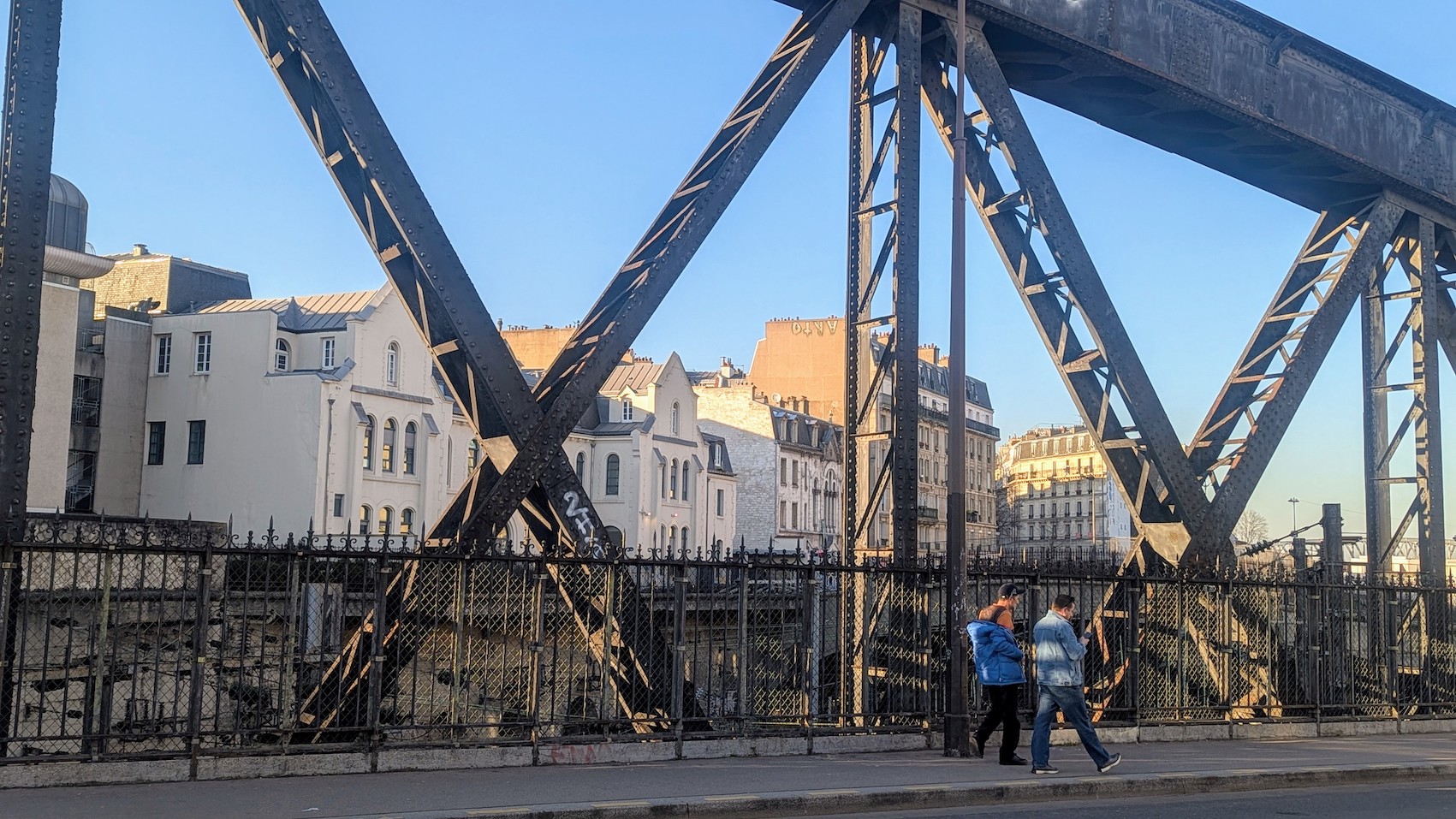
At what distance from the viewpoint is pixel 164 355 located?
54.3m

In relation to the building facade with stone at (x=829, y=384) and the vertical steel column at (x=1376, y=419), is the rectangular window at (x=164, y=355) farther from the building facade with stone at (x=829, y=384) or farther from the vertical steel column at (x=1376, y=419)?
the vertical steel column at (x=1376, y=419)

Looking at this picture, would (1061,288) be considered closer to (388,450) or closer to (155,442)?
(388,450)

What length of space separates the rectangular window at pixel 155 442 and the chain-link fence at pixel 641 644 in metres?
36.4

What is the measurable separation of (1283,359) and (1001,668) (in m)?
6.58

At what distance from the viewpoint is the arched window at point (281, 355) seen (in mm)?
52406

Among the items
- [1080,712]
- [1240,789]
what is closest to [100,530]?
[1080,712]

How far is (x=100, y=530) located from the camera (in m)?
9.34

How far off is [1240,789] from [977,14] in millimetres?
7450

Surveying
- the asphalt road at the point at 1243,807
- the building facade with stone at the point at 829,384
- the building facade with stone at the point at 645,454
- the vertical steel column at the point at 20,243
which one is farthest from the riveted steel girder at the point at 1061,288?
the building facade with stone at the point at 829,384

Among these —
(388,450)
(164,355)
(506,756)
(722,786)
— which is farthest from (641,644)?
(164,355)

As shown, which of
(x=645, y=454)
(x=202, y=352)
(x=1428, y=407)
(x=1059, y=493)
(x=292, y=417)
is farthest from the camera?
(x=1059, y=493)

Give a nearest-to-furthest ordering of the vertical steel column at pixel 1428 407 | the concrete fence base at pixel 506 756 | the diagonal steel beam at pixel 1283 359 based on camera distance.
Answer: the concrete fence base at pixel 506 756
the diagonal steel beam at pixel 1283 359
the vertical steel column at pixel 1428 407

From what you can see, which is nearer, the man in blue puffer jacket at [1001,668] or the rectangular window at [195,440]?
the man in blue puffer jacket at [1001,668]

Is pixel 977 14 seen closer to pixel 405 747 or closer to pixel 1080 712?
pixel 1080 712
